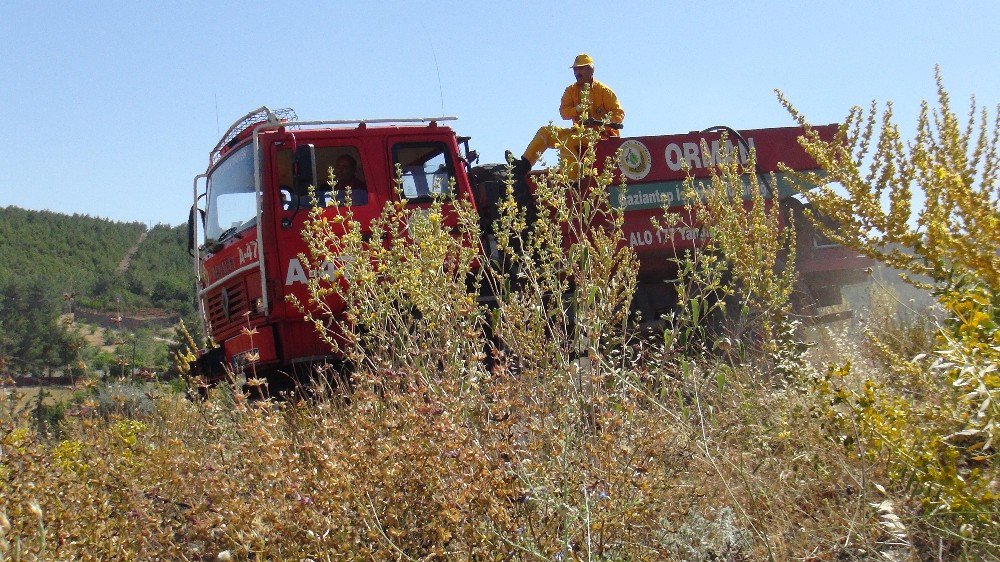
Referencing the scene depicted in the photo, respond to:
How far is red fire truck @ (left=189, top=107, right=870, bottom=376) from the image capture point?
7492 millimetres

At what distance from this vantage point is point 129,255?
72.4 metres

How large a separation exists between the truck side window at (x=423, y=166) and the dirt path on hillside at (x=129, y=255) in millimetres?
62191

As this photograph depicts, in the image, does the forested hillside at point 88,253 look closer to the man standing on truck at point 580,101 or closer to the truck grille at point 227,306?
the truck grille at point 227,306

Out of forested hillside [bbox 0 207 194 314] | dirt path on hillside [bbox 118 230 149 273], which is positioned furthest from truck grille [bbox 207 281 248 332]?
dirt path on hillside [bbox 118 230 149 273]

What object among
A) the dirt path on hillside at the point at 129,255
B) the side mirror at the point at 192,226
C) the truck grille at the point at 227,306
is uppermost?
the dirt path on hillside at the point at 129,255

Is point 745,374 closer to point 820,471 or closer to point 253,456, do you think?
point 820,471

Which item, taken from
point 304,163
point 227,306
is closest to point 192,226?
point 227,306

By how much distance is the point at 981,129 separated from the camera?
3318mm

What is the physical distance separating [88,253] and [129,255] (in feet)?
9.80

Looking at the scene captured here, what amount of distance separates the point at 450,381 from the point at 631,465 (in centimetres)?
64

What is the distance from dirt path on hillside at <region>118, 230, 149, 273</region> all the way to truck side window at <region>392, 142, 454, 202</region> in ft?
204

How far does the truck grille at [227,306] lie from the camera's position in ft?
26.3

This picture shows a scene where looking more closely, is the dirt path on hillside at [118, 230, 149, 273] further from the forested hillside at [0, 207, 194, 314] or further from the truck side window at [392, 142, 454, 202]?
the truck side window at [392, 142, 454, 202]

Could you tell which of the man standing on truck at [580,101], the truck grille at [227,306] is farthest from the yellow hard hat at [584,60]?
the truck grille at [227,306]
